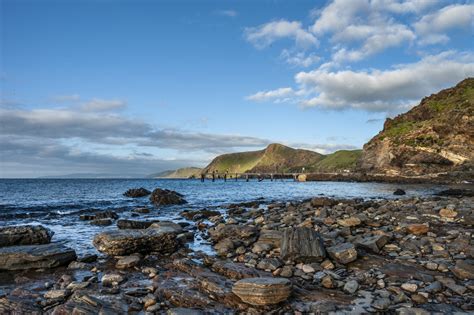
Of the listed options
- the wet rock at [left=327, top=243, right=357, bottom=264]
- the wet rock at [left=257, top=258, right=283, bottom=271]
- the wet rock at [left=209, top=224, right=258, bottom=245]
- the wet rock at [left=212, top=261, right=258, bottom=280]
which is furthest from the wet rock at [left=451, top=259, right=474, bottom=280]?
the wet rock at [left=209, top=224, right=258, bottom=245]

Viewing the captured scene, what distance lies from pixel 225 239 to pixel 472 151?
95.1m

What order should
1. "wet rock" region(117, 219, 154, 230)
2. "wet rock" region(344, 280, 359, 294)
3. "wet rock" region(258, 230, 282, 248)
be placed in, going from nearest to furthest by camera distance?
"wet rock" region(344, 280, 359, 294) → "wet rock" region(258, 230, 282, 248) → "wet rock" region(117, 219, 154, 230)

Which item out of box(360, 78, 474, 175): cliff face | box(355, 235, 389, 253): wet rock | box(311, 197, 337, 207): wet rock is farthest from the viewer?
box(360, 78, 474, 175): cliff face

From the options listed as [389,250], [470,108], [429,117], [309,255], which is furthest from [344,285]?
[429,117]

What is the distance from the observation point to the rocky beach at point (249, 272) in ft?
25.0

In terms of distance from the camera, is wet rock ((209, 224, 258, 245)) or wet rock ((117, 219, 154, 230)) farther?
wet rock ((117, 219, 154, 230))

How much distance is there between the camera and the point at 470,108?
93.7 metres

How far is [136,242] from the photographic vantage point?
1288cm

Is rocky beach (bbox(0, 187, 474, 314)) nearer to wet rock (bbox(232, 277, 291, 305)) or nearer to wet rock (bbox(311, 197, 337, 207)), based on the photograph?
wet rock (bbox(232, 277, 291, 305))

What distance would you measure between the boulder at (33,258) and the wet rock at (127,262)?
199 centimetres

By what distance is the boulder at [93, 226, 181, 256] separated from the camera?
12.7 metres

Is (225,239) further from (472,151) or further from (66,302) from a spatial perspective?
(472,151)

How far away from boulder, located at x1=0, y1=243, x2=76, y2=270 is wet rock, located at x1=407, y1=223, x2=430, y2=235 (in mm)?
14254

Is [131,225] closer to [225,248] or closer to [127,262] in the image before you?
[127,262]
